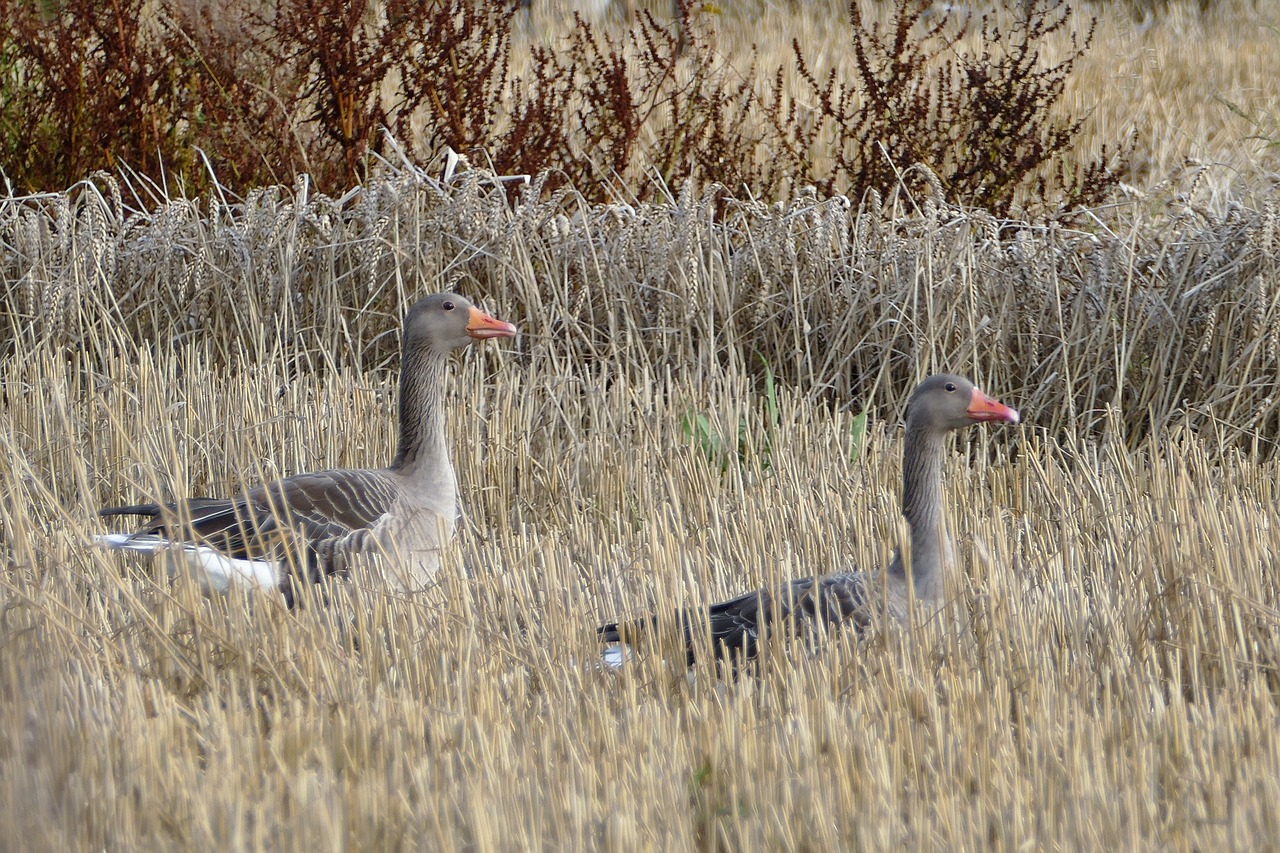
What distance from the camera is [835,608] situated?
12.4 ft

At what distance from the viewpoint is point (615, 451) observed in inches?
237

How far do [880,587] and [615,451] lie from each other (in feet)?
8.09

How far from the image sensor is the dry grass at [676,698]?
2.43 meters

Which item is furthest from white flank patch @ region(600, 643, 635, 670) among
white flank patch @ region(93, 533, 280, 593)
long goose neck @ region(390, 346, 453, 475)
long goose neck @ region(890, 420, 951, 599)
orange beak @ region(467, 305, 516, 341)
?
orange beak @ region(467, 305, 516, 341)

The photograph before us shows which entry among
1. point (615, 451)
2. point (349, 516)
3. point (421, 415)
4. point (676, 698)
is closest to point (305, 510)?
point (349, 516)

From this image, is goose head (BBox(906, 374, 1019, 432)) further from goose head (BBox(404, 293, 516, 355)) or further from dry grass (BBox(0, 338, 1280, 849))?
goose head (BBox(404, 293, 516, 355))

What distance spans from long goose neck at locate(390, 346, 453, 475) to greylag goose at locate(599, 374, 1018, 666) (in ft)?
5.48

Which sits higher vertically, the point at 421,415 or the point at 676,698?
the point at 421,415

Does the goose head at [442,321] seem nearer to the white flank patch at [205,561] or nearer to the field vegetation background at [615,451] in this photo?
the field vegetation background at [615,451]

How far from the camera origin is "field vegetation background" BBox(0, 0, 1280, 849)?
262cm

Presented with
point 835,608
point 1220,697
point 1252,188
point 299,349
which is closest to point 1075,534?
point 835,608

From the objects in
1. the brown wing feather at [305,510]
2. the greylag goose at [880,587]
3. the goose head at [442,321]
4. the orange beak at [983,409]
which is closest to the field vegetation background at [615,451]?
the greylag goose at [880,587]

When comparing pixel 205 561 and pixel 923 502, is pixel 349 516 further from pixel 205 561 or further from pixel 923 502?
pixel 923 502

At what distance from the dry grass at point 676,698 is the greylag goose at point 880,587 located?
0.12m
